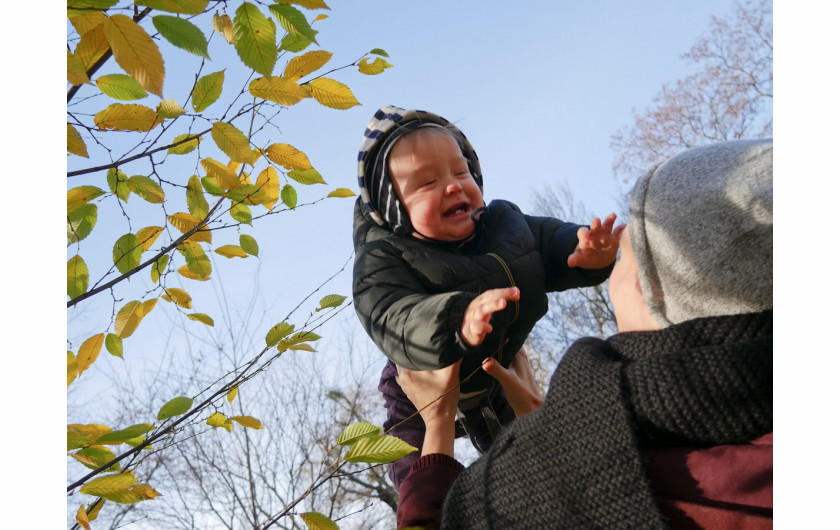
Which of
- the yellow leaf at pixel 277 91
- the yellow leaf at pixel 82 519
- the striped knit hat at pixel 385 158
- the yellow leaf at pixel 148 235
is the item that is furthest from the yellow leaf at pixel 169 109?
the yellow leaf at pixel 82 519

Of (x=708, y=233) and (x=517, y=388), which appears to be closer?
(x=708, y=233)

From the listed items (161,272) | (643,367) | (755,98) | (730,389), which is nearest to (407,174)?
(161,272)

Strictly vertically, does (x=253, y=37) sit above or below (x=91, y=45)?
below

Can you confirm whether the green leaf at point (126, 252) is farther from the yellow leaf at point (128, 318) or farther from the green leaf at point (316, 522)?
the green leaf at point (316, 522)

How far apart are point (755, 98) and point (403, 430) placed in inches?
444

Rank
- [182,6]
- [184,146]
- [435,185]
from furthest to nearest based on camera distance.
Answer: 1. [435,185]
2. [184,146]
3. [182,6]

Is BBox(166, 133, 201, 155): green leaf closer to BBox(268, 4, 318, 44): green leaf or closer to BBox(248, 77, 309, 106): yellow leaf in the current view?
BBox(248, 77, 309, 106): yellow leaf

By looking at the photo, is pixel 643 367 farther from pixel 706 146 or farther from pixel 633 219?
pixel 706 146

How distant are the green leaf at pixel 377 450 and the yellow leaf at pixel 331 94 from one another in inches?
30.5

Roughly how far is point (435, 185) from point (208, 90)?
75 cm

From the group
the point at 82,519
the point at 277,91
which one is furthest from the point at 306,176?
the point at 82,519

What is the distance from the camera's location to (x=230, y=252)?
5.94ft

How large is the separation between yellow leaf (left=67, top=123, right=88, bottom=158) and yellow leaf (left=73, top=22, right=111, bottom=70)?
24 centimetres

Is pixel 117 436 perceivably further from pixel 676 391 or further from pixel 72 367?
pixel 676 391
